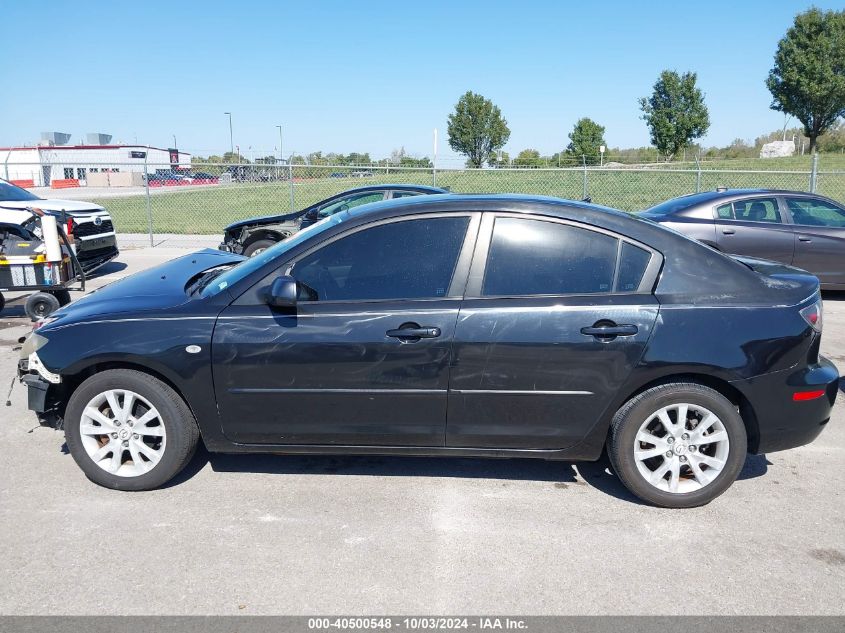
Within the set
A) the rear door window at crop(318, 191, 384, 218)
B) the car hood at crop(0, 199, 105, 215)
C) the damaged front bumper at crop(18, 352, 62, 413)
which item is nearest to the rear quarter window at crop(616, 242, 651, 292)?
the damaged front bumper at crop(18, 352, 62, 413)

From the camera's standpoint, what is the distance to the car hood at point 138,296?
13.2ft

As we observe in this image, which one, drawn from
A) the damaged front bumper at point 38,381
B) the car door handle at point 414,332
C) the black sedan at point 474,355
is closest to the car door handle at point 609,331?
the black sedan at point 474,355

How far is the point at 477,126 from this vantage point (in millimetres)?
47438

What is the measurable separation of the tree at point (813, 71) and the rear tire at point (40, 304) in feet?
145

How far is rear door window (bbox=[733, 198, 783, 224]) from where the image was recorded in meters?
9.61

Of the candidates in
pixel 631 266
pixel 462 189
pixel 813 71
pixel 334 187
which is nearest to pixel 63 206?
pixel 631 266

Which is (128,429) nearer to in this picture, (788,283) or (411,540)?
(411,540)

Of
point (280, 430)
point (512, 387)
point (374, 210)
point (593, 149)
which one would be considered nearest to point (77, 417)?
point (280, 430)

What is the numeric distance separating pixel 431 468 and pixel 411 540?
0.88m

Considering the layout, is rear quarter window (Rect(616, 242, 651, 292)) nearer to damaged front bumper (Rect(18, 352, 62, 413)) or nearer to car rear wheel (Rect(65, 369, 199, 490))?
car rear wheel (Rect(65, 369, 199, 490))

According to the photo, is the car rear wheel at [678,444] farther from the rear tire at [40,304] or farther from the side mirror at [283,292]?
the rear tire at [40,304]

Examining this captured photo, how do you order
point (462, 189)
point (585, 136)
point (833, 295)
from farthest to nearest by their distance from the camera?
point (585, 136) < point (462, 189) < point (833, 295)

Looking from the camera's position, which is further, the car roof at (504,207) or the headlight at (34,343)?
the headlight at (34,343)

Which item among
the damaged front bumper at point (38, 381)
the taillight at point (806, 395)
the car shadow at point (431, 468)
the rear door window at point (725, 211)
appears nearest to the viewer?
the taillight at point (806, 395)
